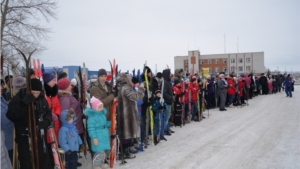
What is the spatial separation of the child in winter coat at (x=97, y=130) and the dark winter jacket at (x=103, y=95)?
0.29 meters

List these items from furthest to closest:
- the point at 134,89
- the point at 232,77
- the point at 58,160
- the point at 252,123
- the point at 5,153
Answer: the point at 232,77
the point at 252,123
the point at 134,89
the point at 58,160
the point at 5,153

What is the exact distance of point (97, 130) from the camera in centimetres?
445

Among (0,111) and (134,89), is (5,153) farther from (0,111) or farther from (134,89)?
(134,89)

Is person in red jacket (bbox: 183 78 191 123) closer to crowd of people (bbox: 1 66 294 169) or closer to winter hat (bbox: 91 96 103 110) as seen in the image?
crowd of people (bbox: 1 66 294 169)

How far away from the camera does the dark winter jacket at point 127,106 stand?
5215mm

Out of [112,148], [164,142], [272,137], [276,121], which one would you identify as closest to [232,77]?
[276,121]

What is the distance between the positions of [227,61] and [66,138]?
3029 inches

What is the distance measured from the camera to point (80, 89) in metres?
6.05

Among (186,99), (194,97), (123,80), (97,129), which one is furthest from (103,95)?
(194,97)

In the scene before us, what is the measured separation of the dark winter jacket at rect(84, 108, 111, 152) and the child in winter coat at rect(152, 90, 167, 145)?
2.23 meters

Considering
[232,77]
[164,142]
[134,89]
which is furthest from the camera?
[232,77]

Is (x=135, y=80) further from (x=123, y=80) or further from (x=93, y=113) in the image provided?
(x=93, y=113)

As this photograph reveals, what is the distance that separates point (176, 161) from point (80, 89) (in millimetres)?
3047

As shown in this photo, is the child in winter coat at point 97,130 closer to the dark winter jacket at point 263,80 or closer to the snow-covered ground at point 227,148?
the snow-covered ground at point 227,148
